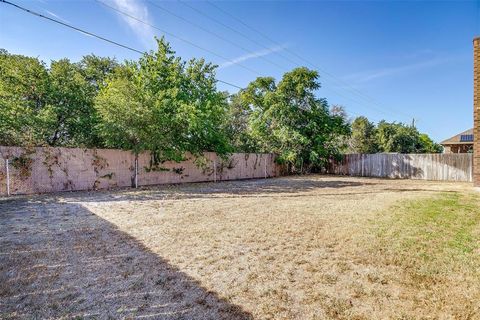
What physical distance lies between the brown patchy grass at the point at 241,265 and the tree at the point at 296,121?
44.0 feet

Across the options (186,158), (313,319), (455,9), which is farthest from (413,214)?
(186,158)

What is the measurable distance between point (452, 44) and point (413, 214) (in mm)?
12864

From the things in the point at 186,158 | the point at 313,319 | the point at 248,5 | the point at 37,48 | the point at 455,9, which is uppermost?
the point at 248,5

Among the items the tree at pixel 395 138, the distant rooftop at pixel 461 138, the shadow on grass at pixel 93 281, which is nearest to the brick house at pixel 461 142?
the distant rooftop at pixel 461 138

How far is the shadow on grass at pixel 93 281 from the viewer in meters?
2.21

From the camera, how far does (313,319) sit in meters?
2.10

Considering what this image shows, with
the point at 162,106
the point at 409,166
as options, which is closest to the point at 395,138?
the point at 409,166

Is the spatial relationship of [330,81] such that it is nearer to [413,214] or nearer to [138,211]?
[413,214]

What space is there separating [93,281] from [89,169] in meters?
9.04

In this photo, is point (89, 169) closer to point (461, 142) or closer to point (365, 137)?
point (365, 137)

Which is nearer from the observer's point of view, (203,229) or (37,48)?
(203,229)

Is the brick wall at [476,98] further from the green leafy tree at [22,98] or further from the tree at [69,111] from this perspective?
the green leafy tree at [22,98]

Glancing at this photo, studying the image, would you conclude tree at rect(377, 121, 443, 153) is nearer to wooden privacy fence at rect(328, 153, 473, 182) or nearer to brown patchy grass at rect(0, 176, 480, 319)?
wooden privacy fence at rect(328, 153, 473, 182)

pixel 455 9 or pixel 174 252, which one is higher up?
pixel 455 9
